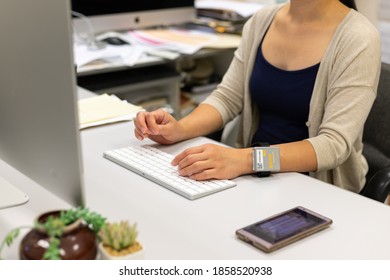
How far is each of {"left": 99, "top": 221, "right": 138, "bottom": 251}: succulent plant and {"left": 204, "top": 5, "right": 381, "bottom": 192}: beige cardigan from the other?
0.63 meters

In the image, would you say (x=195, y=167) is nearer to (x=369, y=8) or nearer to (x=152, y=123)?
(x=152, y=123)

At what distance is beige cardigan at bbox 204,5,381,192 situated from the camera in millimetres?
1380

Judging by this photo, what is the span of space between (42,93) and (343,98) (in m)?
0.78

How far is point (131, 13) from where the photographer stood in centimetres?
272

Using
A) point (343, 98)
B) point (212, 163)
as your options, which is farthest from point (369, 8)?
point (212, 163)

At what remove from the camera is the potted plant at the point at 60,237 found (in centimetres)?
81

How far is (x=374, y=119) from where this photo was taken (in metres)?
1.66

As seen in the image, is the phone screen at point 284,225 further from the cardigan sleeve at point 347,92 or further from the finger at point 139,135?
the finger at point 139,135

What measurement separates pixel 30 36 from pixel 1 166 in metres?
0.39

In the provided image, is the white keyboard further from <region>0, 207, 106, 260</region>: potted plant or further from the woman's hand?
<region>0, 207, 106, 260</region>: potted plant

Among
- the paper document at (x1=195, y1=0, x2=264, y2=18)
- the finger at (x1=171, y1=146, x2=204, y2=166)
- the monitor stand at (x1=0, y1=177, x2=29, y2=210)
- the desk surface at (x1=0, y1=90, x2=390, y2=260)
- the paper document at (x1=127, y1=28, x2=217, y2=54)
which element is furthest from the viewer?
the paper document at (x1=195, y1=0, x2=264, y2=18)

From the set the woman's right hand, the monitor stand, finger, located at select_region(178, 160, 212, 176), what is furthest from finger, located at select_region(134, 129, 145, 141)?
the monitor stand

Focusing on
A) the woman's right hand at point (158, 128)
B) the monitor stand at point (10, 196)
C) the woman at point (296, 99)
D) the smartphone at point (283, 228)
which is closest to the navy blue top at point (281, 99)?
the woman at point (296, 99)

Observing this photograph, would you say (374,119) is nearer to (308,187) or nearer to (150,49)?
(308,187)
